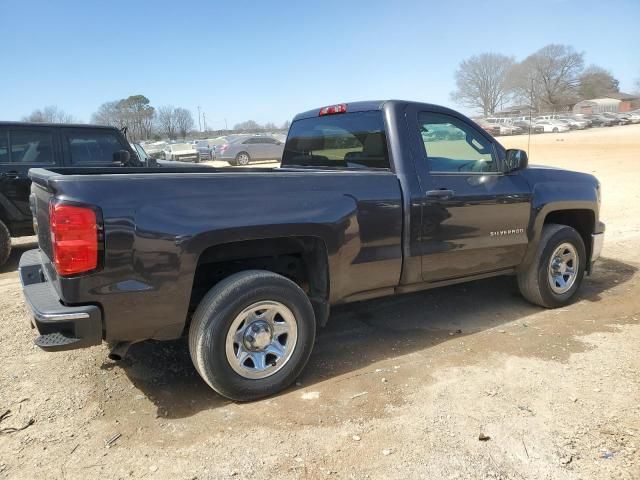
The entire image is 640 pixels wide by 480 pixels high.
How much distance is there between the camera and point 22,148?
714cm

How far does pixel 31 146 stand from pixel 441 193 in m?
5.95

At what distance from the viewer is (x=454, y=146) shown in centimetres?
441

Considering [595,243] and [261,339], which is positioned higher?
[595,243]

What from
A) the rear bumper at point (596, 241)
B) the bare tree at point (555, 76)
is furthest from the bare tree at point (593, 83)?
the rear bumper at point (596, 241)

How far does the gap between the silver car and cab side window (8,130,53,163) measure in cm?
2036

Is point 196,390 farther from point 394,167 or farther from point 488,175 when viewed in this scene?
point 488,175

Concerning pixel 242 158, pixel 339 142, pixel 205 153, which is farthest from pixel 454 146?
pixel 205 153

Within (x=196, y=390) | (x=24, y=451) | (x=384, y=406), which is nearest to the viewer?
(x=24, y=451)

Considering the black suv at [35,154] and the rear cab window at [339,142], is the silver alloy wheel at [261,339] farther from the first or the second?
the black suv at [35,154]

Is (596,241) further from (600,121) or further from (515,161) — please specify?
(600,121)

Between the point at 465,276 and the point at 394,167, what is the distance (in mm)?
1156

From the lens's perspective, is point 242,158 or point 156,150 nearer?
point 242,158

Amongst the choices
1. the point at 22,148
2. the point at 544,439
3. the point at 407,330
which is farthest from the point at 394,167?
the point at 22,148

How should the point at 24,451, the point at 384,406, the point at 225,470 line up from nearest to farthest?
the point at 225,470, the point at 24,451, the point at 384,406
